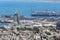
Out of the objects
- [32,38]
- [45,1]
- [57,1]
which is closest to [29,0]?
[45,1]

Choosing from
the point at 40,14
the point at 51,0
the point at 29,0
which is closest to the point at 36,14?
the point at 40,14

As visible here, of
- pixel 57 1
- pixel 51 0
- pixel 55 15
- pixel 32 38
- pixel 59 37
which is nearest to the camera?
pixel 59 37

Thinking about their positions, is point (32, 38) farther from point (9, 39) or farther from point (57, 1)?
point (57, 1)

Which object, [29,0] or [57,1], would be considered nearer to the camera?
[57,1]

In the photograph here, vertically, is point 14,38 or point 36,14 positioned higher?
point 14,38

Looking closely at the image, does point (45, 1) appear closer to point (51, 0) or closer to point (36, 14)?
point (51, 0)

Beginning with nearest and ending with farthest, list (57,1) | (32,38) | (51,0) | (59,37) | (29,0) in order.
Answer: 1. (59,37)
2. (32,38)
3. (57,1)
4. (51,0)
5. (29,0)

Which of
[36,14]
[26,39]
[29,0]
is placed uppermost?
[26,39]

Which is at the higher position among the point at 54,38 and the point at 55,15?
the point at 54,38

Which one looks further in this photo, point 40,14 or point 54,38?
point 40,14

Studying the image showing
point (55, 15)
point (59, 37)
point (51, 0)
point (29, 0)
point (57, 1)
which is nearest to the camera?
point (59, 37)
